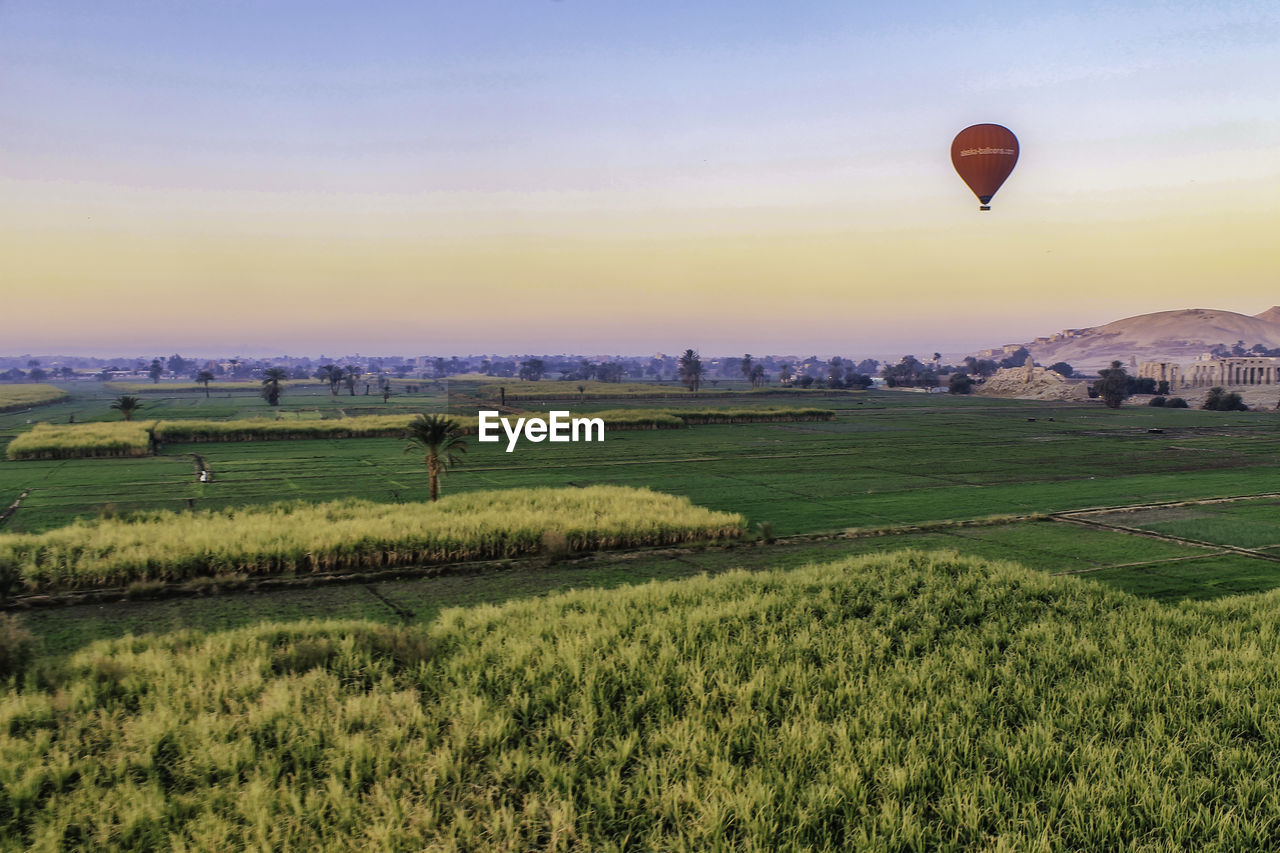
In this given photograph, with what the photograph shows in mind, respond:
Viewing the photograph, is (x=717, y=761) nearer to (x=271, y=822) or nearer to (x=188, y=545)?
(x=271, y=822)

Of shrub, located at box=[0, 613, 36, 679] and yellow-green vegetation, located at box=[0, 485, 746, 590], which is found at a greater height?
shrub, located at box=[0, 613, 36, 679]

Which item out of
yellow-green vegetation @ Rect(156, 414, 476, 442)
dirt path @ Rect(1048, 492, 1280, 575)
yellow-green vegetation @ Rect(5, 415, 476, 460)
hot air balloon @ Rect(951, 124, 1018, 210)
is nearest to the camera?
dirt path @ Rect(1048, 492, 1280, 575)

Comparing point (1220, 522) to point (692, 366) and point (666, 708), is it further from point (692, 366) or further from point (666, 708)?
point (692, 366)

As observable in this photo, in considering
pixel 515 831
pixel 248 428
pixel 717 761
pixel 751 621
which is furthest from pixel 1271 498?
pixel 248 428

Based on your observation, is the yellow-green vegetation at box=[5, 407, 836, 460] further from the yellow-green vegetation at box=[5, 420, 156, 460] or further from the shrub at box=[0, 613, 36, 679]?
the shrub at box=[0, 613, 36, 679]

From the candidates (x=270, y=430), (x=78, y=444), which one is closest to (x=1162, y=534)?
(x=78, y=444)

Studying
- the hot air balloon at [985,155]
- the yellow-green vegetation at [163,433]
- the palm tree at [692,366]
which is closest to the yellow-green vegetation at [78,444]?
the yellow-green vegetation at [163,433]

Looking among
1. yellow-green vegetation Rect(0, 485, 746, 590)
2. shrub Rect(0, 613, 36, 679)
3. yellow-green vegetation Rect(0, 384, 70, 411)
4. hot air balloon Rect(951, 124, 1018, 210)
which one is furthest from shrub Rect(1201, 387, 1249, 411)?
yellow-green vegetation Rect(0, 384, 70, 411)
